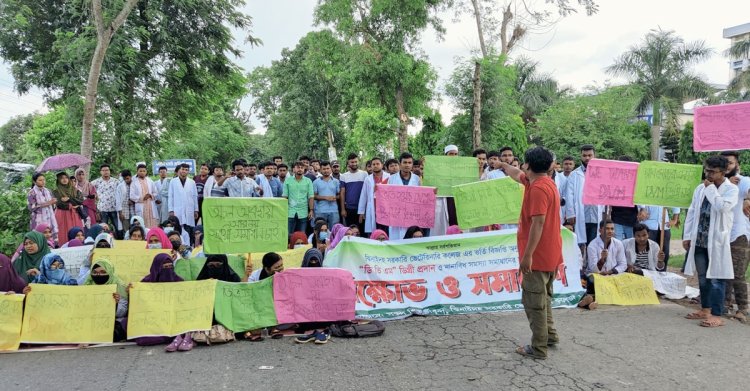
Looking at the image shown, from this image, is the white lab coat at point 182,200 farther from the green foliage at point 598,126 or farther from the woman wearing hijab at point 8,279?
the green foliage at point 598,126

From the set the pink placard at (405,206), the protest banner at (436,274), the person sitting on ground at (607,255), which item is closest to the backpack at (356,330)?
the protest banner at (436,274)

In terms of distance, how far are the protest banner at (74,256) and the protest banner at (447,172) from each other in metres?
4.80

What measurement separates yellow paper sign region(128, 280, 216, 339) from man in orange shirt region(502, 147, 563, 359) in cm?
328

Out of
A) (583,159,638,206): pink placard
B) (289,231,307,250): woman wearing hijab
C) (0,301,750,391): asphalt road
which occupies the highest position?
(583,159,638,206): pink placard

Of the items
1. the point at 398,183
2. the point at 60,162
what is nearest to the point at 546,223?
the point at 398,183

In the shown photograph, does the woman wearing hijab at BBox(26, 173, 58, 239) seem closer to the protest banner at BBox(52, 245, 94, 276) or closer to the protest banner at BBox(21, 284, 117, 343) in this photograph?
the protest banner at BBox(52, 245, 94, 276)

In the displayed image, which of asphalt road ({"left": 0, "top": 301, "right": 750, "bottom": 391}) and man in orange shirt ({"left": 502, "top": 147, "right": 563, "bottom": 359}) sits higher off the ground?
man in orange shirt ({"left": 502, "top": 147, "right": 563, "bottom": 359})

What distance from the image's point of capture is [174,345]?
16.8ft

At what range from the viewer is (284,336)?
18.1 ft

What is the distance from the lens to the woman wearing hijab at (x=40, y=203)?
936cm

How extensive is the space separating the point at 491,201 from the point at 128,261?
4803 mm

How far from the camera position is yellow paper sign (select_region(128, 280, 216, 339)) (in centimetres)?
531

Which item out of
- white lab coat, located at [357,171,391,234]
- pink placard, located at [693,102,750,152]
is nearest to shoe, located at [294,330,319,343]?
white lab coat, located at [357,171,391,234]

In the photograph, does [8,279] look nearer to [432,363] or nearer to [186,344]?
[186,344]
